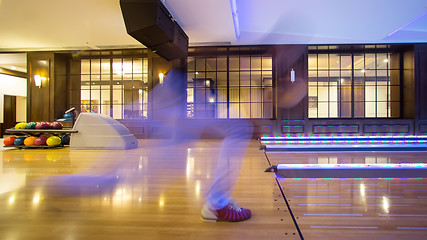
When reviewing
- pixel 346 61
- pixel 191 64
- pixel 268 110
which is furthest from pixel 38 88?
pixel 346 61

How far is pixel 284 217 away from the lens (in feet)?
4.40

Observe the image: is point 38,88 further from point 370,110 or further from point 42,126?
point 370,110

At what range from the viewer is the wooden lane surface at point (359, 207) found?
1.18m

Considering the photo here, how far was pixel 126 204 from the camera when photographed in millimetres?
1580

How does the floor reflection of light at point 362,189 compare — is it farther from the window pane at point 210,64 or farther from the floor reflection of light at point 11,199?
the window pane at point 210,64

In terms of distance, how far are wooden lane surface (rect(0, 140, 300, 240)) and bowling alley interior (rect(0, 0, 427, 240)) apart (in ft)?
0.04

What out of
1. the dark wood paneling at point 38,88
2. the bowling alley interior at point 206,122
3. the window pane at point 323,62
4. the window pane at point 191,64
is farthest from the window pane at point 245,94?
the dark wood paneling at point 38,88

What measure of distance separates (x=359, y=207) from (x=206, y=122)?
5332 millimetres

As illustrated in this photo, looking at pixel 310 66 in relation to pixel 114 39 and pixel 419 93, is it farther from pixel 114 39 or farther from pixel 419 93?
pixel 114 39

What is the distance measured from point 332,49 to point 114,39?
5.99 m

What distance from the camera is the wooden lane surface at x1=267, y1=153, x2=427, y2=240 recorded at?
1.18 meters

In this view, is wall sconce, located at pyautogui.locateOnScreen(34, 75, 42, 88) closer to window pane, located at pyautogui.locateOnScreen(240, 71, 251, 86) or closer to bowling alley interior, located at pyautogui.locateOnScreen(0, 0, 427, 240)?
bowling alley interior, located at pyautogui.locateOnScreen(0, 0, 427, 240)

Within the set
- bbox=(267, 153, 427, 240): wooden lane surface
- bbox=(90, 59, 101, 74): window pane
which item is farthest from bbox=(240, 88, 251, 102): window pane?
bbox=(267, 153, 427, 240): wooden lane surface

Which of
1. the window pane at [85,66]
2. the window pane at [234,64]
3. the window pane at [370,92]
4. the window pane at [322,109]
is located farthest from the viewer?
the window pane at [322,109]
